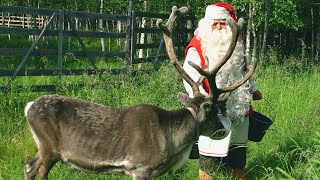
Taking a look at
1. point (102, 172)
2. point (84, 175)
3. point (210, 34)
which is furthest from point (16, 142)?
point (210, 34)

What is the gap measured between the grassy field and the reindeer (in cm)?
55

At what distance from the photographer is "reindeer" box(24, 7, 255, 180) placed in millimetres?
3975

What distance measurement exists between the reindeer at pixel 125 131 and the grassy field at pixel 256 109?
554 mm

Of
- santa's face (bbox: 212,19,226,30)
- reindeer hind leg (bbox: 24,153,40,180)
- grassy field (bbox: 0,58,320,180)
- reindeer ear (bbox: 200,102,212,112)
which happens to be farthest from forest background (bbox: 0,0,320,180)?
santa's face (bbox: 212,19,226,30)

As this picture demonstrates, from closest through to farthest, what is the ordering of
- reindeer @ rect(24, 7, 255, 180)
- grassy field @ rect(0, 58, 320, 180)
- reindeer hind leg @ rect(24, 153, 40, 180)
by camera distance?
reindeer @ rect(24, 7, 255, 180) → reindeer hind leg @ rect(24, 153, 40, 180) → grassy field @ rect(0, 58, 320, 180)

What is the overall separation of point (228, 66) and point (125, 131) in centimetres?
119

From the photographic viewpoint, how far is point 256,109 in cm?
686

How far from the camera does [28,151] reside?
209 inches

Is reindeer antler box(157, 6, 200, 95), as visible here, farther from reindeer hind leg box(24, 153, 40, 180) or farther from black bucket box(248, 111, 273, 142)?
reindeer hind leg box(24, 153, 40, 180)

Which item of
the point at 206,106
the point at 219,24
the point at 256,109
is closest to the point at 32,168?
the point at 206,106

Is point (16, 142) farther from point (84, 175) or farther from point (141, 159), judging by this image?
point (141, 159)

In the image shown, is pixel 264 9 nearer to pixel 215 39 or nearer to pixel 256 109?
pixel 256 109

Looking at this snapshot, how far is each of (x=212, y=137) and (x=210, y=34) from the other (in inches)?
38.3

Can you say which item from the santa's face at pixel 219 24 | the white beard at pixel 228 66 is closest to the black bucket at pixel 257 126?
the white beard at pixel 228 66
